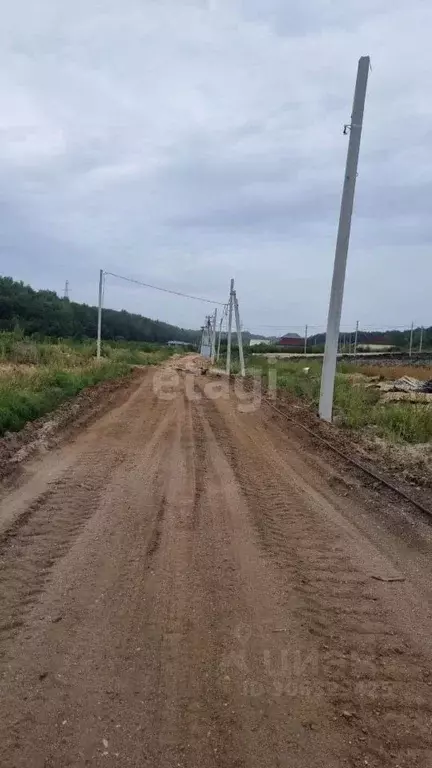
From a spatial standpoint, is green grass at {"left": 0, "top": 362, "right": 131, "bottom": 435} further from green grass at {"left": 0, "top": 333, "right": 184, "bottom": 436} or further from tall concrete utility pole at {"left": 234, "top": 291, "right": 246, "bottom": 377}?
tall concrete utility pole at {"left": 234, "top": 291, "right": 246, "bottom": 377}

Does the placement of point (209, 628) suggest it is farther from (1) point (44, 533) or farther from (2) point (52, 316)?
(2) point (52, 316)

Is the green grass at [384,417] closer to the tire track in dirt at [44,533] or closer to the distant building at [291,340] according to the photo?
the tire track in dirt at [44,533]

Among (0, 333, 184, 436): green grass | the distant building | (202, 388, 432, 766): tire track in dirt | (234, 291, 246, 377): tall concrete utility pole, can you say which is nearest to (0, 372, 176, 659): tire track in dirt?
(202, 388, 432, 766): tire track in dirt

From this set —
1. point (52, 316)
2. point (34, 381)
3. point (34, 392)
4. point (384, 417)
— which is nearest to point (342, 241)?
point (384, 417)

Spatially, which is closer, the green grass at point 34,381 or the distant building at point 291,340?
the green grass at point 34,381

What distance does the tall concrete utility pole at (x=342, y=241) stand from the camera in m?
10.9

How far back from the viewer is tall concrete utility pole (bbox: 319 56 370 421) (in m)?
10.9

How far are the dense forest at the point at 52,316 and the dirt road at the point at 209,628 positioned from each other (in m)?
45.8

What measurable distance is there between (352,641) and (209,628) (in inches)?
30.4

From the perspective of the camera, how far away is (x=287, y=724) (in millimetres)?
2389

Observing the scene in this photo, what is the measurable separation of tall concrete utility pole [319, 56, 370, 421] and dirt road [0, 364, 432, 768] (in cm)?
523

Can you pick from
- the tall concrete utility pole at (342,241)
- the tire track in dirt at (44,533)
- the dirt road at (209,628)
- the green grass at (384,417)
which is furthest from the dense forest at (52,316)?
the dirt road at (209,628)

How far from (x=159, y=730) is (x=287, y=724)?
535 mm

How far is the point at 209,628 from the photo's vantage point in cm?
312
